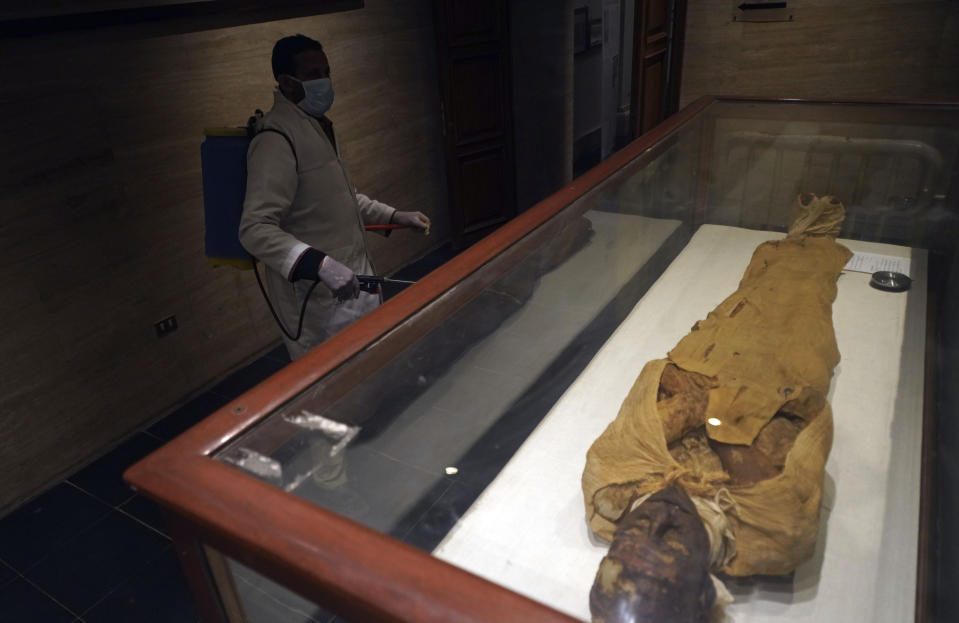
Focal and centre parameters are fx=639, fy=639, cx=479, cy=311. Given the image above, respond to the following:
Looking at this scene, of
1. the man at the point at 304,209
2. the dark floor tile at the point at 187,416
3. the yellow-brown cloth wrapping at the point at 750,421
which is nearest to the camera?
the yellow-brown cloth wrapping at the point at 750,421

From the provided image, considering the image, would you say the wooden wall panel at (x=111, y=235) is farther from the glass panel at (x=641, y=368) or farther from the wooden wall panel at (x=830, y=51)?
the wooden wall panel at (x=830, y=51)

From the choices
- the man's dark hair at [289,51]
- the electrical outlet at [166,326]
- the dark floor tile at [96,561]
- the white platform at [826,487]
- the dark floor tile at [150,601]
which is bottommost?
the dark floor tile at [150,601]

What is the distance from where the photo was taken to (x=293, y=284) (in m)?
2.46

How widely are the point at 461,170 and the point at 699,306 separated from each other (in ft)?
9.19

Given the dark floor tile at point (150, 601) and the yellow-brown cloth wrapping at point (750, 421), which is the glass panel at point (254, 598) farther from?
the dark floor tile at point (150, 601)

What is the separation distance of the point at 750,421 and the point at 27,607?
8.47 ft

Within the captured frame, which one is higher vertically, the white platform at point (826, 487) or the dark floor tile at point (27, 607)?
the white platform at point (826, 487)

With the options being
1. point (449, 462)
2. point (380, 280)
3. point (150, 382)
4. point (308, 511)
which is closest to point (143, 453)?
point (150, 382)

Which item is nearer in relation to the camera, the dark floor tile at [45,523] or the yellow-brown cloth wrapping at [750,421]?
→ the yellow-brown cloth wrapping at [750,421]

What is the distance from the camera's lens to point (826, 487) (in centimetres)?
172

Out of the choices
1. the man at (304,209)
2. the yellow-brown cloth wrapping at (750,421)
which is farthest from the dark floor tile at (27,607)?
the yellow-brown cloth wrapping at (750,421)

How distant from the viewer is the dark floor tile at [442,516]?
141cm

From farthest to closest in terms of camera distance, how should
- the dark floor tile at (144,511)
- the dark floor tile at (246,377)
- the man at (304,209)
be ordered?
the dark floor tile at (246,377)
the dark floor tile at (144,511)
the man at (304,209)

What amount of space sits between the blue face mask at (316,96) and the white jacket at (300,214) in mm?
46
